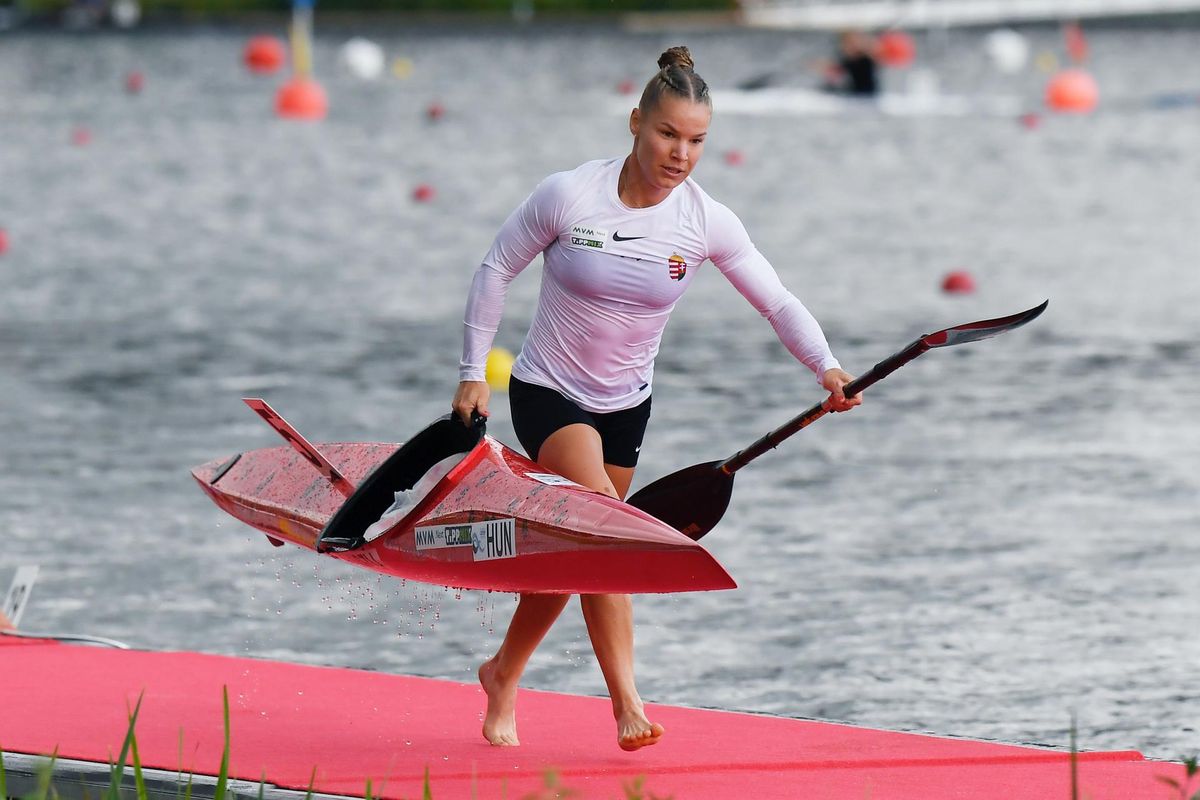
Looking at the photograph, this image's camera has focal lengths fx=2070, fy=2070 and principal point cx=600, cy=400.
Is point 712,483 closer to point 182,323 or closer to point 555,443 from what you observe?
point 555,443

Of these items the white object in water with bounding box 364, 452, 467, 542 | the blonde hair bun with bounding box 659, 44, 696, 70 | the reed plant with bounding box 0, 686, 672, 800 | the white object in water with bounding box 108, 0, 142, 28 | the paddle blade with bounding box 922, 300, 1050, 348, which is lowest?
the reed plant with bounding box 0, 686, 672, 800

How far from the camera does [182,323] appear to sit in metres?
15.8

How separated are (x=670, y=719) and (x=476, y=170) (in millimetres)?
22781

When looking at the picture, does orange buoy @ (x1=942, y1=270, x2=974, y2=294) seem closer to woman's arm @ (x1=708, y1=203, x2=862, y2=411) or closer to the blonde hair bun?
woman's arm @ (x1=708, y1=203, x2=862, y2=411)

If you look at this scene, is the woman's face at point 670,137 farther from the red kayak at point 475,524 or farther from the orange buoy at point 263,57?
the orange buoy at point 263,57

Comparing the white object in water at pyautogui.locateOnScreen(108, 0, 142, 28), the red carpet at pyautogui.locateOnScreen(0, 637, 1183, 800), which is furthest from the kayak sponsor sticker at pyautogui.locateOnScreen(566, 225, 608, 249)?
the white object in water at pyautogui.locateOnScreen(108, 0, 142, 28)

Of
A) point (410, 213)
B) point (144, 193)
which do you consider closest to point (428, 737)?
point (410, 213)

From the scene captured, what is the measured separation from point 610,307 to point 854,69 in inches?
1186

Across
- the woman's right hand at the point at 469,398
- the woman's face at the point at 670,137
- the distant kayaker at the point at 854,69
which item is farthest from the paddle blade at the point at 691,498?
the distant kayaker at the point at 854,69

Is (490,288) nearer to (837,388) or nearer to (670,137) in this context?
(670,137)

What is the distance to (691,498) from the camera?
18.8 feet

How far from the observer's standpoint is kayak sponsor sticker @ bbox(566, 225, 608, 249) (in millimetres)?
5207

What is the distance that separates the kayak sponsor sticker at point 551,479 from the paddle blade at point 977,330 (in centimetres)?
97

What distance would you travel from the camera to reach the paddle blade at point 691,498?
5688mm
